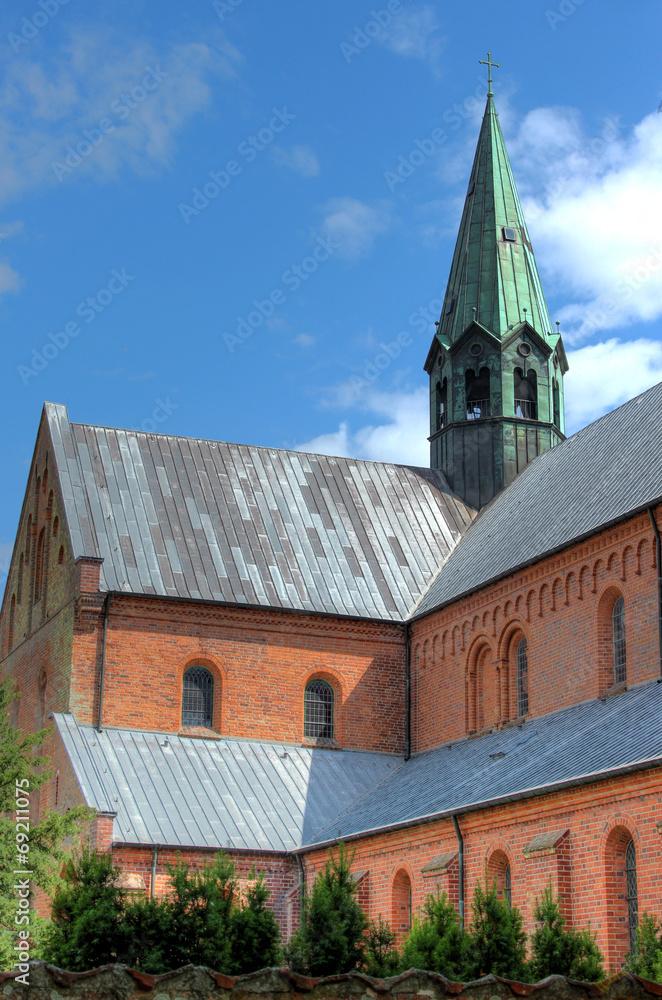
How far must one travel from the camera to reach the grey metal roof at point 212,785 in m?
28.5

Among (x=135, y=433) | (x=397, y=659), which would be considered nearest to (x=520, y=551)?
(x=397, y=659)

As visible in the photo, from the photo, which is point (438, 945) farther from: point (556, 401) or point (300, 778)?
point (556, 401)

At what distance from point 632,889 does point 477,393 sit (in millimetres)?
21693

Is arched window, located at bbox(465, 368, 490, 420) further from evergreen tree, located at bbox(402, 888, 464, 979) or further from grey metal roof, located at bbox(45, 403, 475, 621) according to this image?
evergreen tree, located at bbox(402, 888, 464, 979)

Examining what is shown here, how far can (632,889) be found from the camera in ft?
67.5

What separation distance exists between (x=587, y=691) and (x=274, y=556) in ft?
34.5

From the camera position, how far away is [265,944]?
68.7 ft

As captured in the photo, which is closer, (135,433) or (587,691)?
(587,691)

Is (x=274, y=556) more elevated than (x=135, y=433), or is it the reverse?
(x=135, y=433)

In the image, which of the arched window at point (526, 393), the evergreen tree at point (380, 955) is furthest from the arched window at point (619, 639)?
the arched window at point (526, 393)

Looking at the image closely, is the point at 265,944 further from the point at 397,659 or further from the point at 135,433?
the point at 135,433

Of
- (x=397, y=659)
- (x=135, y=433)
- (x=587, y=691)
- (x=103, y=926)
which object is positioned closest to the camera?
(x=103, y=926)

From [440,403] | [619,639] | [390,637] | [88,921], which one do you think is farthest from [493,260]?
[88,921]

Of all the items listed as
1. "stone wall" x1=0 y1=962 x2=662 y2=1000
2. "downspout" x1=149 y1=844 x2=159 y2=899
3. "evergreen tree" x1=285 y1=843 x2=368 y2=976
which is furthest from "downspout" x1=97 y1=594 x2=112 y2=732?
"stone wall" x1=0 y1=962 x2=662 y2=1000
